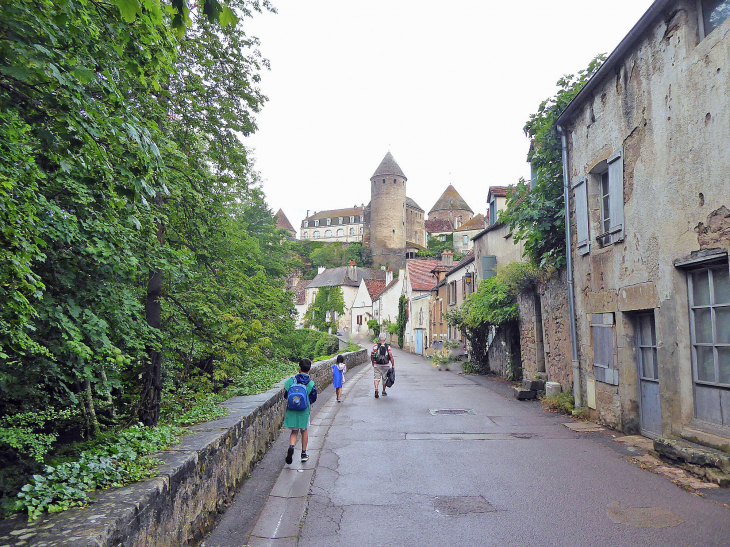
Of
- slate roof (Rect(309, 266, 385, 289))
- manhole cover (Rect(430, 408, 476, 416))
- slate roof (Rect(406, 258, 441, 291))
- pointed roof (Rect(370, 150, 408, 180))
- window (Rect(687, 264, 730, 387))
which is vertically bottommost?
manhole cover (Rect(430, 408, 476, 416))

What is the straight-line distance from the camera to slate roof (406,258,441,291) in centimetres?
4656

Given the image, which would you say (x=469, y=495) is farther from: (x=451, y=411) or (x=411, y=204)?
(x=411, y=204)

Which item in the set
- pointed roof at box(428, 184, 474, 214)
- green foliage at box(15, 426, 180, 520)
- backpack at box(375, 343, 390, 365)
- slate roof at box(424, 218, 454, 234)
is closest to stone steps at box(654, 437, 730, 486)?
green foliage at box(15, 426, 180, 520)

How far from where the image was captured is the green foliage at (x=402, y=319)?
5066 cm

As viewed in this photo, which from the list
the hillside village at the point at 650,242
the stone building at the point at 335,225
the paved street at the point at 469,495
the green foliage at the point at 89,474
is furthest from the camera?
the stone building at the point at 335,225

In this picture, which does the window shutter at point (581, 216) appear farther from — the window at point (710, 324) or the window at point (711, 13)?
the window at point (711, 13)

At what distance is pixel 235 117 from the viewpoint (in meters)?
9.66

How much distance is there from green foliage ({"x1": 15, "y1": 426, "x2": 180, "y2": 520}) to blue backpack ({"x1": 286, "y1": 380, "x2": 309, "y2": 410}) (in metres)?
2.60

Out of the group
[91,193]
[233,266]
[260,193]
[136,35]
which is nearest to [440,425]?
[233,266]

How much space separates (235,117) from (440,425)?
669 centimetres

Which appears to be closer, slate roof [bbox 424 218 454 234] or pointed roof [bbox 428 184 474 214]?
slate roof [bbox 424 218 454 234]

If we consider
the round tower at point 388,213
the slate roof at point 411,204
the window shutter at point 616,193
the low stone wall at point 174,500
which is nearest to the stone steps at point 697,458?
the window shutter at point 616,193

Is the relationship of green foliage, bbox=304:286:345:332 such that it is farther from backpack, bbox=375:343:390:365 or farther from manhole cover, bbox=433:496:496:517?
manhole cover, bbox=433:496:496:517

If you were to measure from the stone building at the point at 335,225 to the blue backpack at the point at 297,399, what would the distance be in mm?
109485
